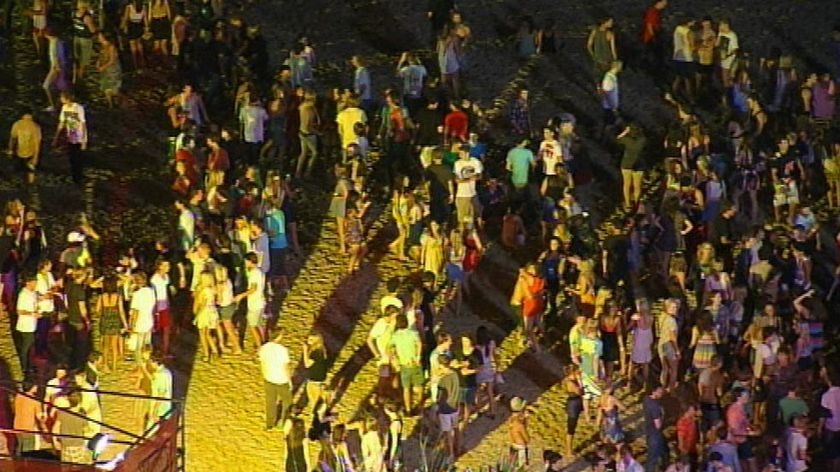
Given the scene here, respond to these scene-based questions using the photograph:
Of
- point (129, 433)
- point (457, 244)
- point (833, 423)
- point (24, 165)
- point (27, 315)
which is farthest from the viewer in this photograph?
point (24, 165)

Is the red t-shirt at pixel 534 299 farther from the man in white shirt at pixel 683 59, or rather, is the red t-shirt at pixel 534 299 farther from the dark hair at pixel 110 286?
the man in white shirt at pixel 683 59

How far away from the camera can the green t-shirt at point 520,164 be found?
23.0m

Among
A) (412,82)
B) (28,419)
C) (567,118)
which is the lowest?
(28,419)

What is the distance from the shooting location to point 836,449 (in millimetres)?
19141

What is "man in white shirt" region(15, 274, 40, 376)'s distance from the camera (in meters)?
19.9

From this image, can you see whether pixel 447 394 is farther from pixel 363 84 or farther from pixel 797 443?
pixel 363 84

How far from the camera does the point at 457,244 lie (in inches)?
844

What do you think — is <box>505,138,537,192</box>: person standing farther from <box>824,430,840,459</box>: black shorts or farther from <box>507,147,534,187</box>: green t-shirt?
<box>824,430,840,459</box>: black shorts

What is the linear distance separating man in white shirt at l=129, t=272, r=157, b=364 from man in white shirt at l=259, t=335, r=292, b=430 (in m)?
1.25

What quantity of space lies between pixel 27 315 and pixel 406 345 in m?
3.63

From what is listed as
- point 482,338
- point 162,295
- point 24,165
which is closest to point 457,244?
point 482,338

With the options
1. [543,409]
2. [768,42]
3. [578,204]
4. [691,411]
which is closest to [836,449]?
[691,411]

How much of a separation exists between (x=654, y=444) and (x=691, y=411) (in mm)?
444

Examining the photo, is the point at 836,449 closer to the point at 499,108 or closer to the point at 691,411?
the point at 691,411
